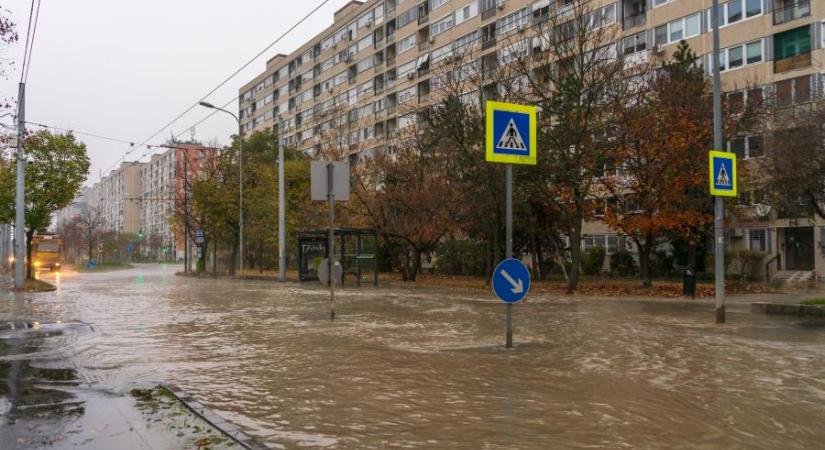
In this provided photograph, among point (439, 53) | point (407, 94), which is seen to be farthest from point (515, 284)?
point (407, 94)

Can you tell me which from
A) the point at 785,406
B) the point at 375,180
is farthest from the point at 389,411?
the point at 375,180

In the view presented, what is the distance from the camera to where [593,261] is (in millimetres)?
43469

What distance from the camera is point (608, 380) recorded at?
7.59m

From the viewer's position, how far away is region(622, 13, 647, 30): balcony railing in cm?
4291

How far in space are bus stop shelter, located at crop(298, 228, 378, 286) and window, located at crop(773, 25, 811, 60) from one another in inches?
970

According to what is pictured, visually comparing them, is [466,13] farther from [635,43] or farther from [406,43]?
[635,43]

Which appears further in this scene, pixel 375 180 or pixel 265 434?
pixel 375 180

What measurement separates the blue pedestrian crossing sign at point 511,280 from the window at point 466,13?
51.1 metres

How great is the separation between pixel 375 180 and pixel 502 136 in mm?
25177

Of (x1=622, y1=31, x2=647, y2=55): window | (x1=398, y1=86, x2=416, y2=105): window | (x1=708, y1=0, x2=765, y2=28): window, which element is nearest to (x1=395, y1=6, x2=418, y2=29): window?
(x1=398, y1=86, x2=416, y2=105): window

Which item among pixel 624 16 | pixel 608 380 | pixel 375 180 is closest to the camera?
pixel 608 380

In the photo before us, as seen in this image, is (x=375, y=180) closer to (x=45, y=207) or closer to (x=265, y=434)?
(x=45, y=207)

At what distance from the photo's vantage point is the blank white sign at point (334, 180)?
43.9 feet

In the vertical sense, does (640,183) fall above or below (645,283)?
above
